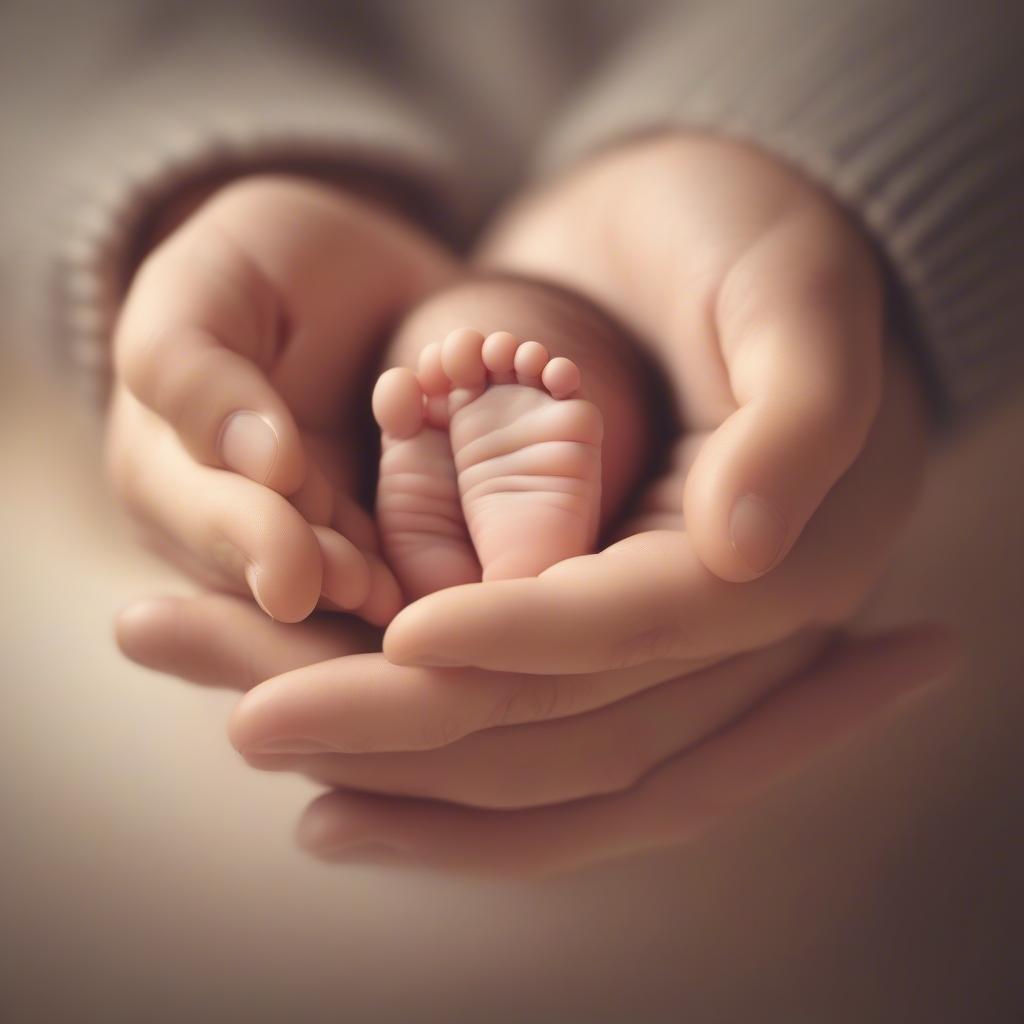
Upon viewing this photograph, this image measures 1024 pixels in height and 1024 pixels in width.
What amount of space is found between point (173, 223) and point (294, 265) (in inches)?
7.2

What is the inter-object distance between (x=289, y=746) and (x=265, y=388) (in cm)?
15

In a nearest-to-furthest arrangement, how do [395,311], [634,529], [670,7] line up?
[634,529] < [395,311] < [670,7]

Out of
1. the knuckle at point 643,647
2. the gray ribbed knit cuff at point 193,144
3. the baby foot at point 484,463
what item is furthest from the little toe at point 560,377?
the gray ribbed knit cuff at point 193,144

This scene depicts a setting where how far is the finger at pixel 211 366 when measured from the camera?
439 millimetres

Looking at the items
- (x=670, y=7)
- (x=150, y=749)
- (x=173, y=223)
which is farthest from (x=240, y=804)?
(x=670, y=7)

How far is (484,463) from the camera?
16.9 inches

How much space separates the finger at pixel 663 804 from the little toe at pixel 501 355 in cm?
22

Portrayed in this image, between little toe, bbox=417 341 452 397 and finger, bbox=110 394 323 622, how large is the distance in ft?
0.26

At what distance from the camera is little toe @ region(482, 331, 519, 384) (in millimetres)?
427

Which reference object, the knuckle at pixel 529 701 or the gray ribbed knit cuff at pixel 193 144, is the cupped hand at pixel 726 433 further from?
the gray ribbed knit cuff at pixel 193 144

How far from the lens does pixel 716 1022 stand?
1.85 feet

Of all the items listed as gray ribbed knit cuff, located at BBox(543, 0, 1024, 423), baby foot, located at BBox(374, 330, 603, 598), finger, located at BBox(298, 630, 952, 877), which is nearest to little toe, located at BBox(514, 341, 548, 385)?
baby foot, located at BBox(374, 330, 603, 598)

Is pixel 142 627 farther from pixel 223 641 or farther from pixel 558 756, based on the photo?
pixel 558 756

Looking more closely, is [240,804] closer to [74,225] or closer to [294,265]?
[294,265]
